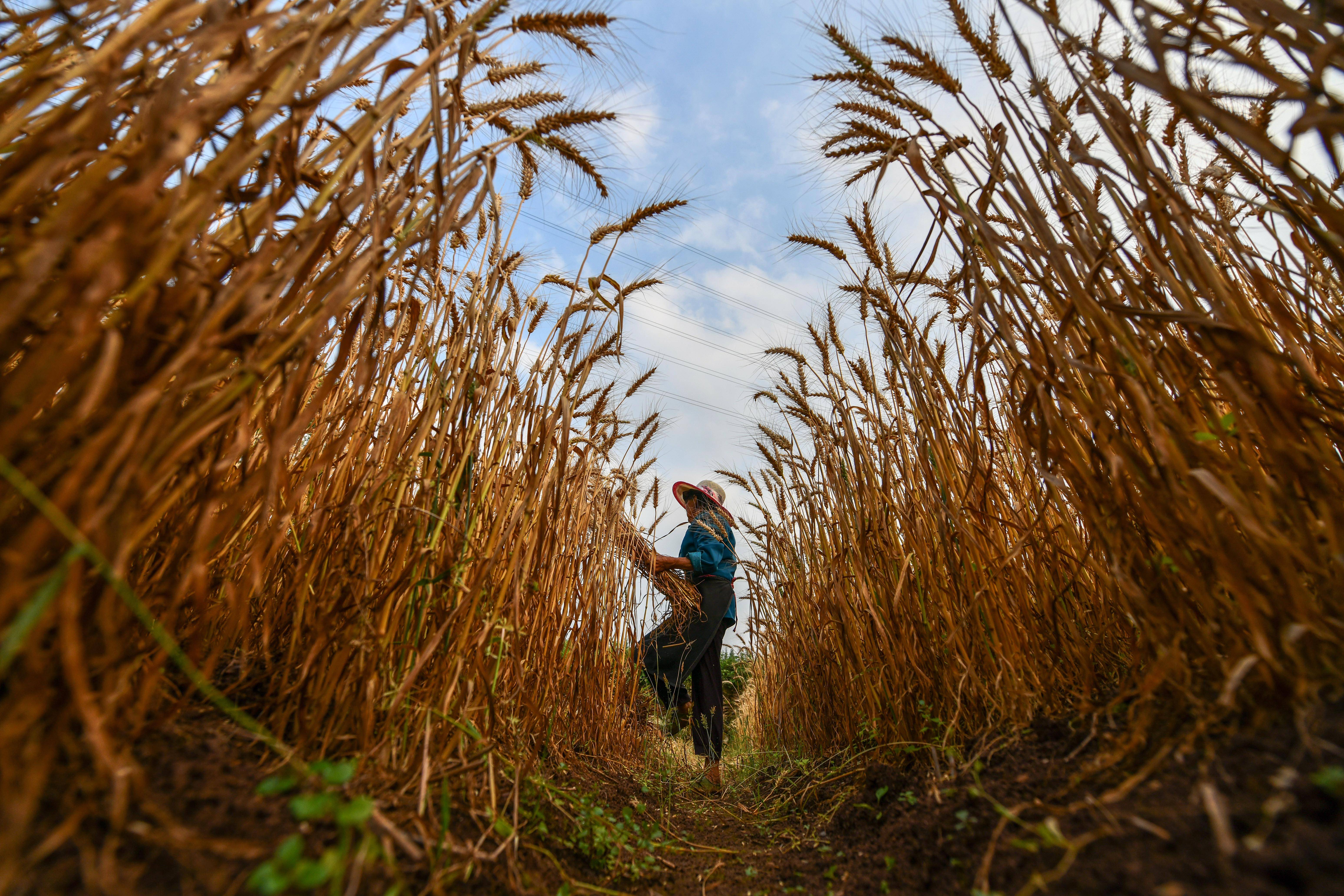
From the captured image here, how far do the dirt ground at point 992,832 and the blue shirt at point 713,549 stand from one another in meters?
2.18

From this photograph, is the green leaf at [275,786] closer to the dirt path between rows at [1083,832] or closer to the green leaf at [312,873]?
the green leaf at [312,873]

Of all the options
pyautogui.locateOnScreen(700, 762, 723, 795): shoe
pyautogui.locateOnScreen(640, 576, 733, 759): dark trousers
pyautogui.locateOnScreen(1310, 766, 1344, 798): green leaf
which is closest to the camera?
pyautogui.locateOnScreen(1310, 766, 1344, 798): green leaf

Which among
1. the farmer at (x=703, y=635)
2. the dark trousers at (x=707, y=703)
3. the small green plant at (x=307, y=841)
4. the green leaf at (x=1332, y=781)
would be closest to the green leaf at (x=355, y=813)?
the small green plant at (x=307, y=841)

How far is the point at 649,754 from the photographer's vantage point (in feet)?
8.60

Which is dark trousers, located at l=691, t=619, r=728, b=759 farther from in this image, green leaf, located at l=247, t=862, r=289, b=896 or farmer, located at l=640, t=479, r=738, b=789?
green leaf, located at l=247, t=862, r=289, b=896

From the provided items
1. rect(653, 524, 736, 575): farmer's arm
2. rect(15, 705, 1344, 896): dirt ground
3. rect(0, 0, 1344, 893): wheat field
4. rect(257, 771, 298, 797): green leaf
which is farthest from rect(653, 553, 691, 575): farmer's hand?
rect(257, 771, 298, 797): green leaf

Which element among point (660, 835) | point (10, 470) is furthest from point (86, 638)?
point (660, 835)

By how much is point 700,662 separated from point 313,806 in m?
2.80

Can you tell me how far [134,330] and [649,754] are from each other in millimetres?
2629

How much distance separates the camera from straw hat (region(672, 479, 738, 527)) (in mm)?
3547

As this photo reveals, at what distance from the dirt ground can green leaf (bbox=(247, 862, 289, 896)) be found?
0.06 m

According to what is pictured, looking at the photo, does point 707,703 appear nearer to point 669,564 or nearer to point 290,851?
point 669,564

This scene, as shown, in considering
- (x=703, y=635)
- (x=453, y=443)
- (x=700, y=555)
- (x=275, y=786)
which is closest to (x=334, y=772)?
(x=275, y=786)

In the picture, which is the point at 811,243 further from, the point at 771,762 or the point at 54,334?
the point at 771,762
